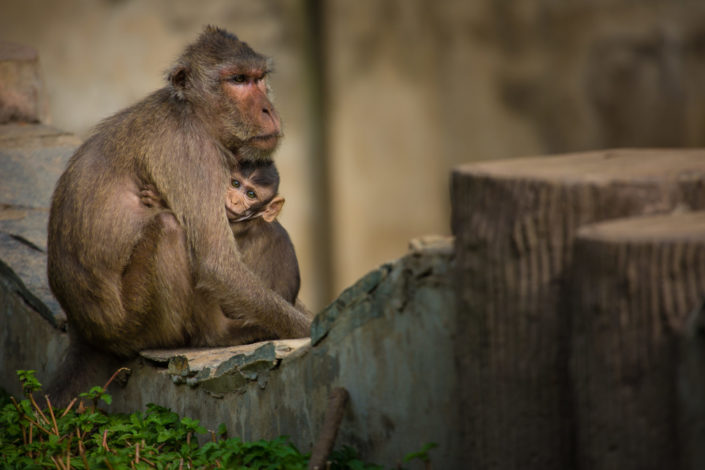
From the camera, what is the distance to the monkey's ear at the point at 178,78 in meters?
5.00

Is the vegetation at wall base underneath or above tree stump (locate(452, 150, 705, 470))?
underneath

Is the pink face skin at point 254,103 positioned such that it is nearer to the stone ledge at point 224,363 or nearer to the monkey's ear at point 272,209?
the monkey's ear at point 272,209

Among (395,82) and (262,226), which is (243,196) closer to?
(262,226)

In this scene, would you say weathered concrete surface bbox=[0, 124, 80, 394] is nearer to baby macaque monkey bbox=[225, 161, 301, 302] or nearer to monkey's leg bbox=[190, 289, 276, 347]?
monkey's leg bbox=[190, 289, 276, 347]

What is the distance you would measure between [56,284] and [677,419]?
3.43 m

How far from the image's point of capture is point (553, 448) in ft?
8.88

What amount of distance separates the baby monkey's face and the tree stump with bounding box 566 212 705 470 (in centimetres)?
282

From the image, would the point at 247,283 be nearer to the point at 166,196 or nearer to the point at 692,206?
the point at 166,196

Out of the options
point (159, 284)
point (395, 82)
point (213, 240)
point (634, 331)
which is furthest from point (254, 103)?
point (395, 82)

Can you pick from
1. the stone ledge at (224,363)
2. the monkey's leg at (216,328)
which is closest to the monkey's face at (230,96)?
the monkey's leg at (216,328)

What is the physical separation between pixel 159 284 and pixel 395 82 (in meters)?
5.10

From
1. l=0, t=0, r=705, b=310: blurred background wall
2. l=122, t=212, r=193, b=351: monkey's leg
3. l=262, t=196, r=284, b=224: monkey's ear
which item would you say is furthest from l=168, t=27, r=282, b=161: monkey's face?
l=0, t=0, r=705, b=310: blurred background wall

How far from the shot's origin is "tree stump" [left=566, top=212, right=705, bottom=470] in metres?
2.33

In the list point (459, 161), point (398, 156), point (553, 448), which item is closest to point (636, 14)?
point (459, 161)
